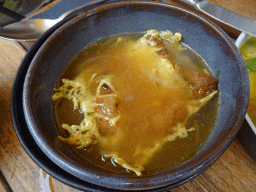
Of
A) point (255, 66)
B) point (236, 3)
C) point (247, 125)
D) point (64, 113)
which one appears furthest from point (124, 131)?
point (236, 3)

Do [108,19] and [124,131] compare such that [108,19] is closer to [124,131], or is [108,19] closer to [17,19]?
[124,131]

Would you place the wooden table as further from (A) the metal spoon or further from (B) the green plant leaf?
(A) the metal spoon

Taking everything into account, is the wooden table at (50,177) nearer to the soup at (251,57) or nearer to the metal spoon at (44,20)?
the soup at (251,57)

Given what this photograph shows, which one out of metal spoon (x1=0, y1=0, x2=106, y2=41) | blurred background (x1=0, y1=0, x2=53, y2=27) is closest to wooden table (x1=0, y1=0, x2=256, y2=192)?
metal spoon (x1=0, y1=0, x2=106, y2=41)

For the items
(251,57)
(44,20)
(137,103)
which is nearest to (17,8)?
(44,20)

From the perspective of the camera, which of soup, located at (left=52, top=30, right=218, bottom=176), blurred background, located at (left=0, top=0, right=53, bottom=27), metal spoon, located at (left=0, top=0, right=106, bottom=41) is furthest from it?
blurred background, located at (left=0, top=0, right=53, bottom=27)
